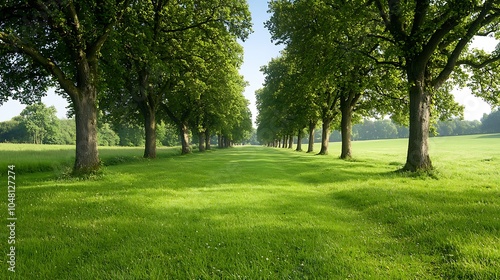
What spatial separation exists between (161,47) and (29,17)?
8.38 metres

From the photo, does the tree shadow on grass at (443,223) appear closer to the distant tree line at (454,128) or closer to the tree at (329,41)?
the tree at (329,41)

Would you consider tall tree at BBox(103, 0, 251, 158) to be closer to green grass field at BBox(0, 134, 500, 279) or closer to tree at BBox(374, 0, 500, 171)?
tree at BBox(374, 0, 500, 171)

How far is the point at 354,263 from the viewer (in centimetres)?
483

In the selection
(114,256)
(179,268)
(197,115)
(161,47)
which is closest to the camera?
(179,268)

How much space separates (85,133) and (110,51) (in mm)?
6915

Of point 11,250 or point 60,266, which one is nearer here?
point 60,266

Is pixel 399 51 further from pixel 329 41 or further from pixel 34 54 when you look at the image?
pixel 34 54

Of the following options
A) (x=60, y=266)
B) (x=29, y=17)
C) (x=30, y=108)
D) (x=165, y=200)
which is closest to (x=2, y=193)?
(x=165, y=200)

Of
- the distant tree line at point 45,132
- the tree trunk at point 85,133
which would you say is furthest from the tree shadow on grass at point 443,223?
the distant tree line at point 45,132

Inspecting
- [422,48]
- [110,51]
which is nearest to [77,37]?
[110,51]

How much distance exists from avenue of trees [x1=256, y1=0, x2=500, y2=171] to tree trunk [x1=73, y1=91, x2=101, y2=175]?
14819 mm

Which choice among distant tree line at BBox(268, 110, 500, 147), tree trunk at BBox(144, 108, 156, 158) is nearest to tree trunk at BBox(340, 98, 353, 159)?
tree trunk at BBox(144, 108, 156, 158)

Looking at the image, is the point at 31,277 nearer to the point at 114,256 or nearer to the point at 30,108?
the point at 114,256

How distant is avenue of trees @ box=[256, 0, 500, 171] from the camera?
14.8m
